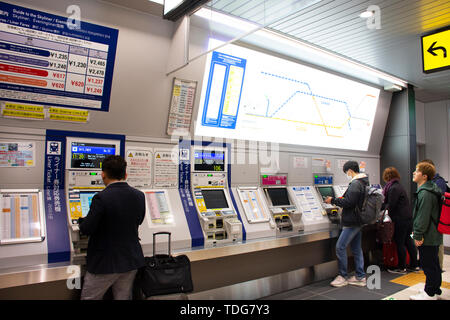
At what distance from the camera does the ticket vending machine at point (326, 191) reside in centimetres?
486

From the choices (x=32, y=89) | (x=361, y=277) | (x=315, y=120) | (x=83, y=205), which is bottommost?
(x=361, y=277)

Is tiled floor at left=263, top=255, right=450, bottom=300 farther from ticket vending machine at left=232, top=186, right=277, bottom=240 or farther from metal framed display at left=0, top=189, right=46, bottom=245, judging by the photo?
metal framed display at left=0, top=189, right=46, bottom=245

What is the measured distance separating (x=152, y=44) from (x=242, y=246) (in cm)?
224

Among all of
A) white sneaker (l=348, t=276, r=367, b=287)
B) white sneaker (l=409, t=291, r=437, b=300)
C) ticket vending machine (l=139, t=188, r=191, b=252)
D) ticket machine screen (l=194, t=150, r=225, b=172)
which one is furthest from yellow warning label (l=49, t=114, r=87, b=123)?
white sneaker (l=409, t=291, r=437, b=300)

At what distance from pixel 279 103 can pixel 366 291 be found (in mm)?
2658

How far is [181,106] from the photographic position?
368cm

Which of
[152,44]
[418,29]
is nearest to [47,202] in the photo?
[152,44]

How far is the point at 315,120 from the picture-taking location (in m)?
5.14

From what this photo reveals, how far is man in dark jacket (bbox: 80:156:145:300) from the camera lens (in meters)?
2.33

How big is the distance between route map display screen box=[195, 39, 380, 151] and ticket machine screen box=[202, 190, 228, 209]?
681mm

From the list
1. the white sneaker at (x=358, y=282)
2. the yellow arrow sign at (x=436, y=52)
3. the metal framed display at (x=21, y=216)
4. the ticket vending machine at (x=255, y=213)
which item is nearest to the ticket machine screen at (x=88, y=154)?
the metal framed display at (x=21, y=216)

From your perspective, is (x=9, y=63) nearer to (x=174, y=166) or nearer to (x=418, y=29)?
(x=174, y=166)

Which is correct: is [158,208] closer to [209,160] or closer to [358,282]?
[209,160]

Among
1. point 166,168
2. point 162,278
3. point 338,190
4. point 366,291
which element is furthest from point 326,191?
point 162,278
